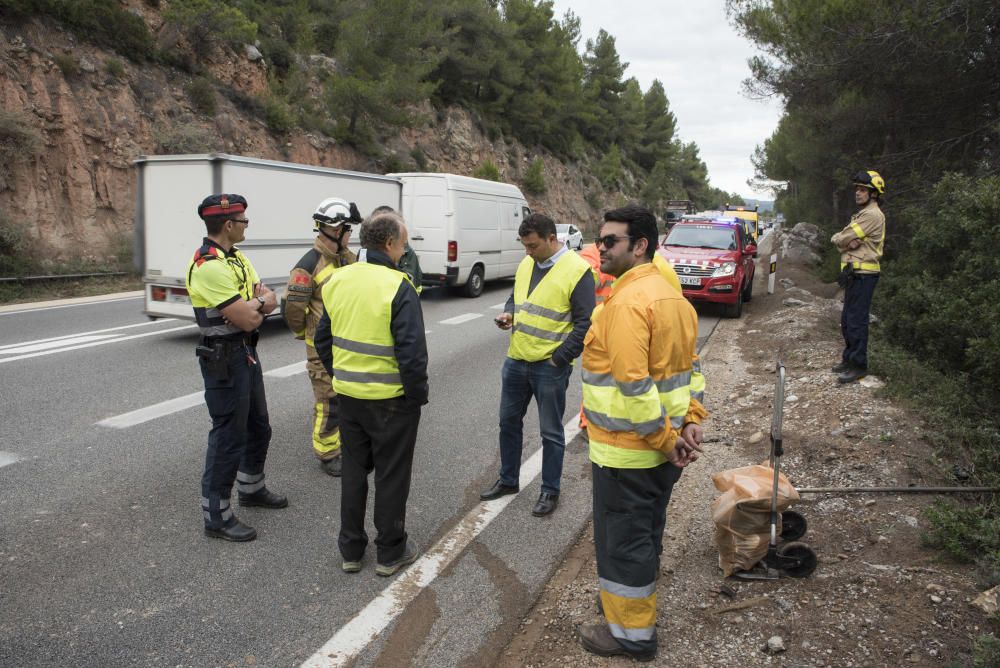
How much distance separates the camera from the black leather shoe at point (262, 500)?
14.6ft

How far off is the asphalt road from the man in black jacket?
34cm

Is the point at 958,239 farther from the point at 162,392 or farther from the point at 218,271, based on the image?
the point at 162,392

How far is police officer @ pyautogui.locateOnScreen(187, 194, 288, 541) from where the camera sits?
3.86 meters

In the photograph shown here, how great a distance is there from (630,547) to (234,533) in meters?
2.37

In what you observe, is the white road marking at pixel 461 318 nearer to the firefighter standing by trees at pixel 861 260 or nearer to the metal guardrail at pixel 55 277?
the firefighter standing by trees at pixel 861 260

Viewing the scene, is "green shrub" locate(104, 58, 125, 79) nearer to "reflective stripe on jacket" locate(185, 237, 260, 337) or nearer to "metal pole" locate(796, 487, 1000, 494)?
"reflective stripe on jacket" locate(185, 237, 260, 337)

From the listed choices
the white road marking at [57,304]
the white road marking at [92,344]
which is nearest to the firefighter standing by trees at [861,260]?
the white road marking at [92,344]

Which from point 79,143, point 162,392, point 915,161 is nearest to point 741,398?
point 162,392

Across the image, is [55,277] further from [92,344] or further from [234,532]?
[234,532]

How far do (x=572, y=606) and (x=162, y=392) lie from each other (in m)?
5.26

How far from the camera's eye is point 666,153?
245ft

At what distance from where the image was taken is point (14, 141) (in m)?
16.0

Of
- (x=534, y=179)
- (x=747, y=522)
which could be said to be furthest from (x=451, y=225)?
(x=534, y=179)

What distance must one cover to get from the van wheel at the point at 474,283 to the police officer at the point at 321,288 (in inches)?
395
